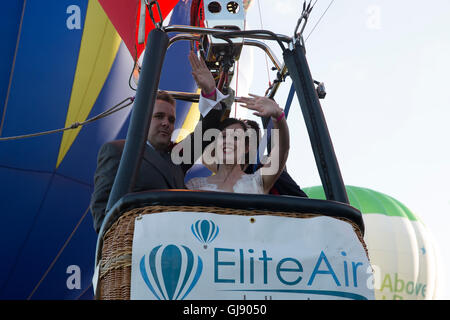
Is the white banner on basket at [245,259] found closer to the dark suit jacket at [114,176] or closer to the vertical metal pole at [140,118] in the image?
the vertical metal pole at [140,118]

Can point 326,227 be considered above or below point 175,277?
above

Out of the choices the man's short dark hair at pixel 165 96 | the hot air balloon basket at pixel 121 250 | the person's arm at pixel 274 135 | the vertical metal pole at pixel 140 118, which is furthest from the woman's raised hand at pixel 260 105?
the man's short dark hair at pixel 165 96

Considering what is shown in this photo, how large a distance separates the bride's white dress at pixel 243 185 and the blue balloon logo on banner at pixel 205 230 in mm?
900

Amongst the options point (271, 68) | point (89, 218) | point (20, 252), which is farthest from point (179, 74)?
point (271, 68)

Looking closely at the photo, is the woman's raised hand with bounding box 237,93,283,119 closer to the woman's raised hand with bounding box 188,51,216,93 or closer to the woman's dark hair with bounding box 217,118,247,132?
the woman's raised hand with bounding box 188,51,216,93

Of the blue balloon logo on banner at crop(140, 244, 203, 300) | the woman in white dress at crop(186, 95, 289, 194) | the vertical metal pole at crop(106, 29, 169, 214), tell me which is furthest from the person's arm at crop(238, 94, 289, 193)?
the blue balloon logo on banner at crop(140, 244, 203, 300)

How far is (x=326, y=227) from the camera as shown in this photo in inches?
72.5

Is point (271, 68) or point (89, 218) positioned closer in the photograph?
point (271, 68)

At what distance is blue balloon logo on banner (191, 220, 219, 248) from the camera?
5.75 feet

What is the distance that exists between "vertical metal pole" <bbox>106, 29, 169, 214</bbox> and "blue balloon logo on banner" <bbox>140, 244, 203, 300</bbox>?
8.7 inches

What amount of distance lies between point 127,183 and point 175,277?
1.02 feet

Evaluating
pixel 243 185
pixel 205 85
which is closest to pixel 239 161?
pixel 243 185
